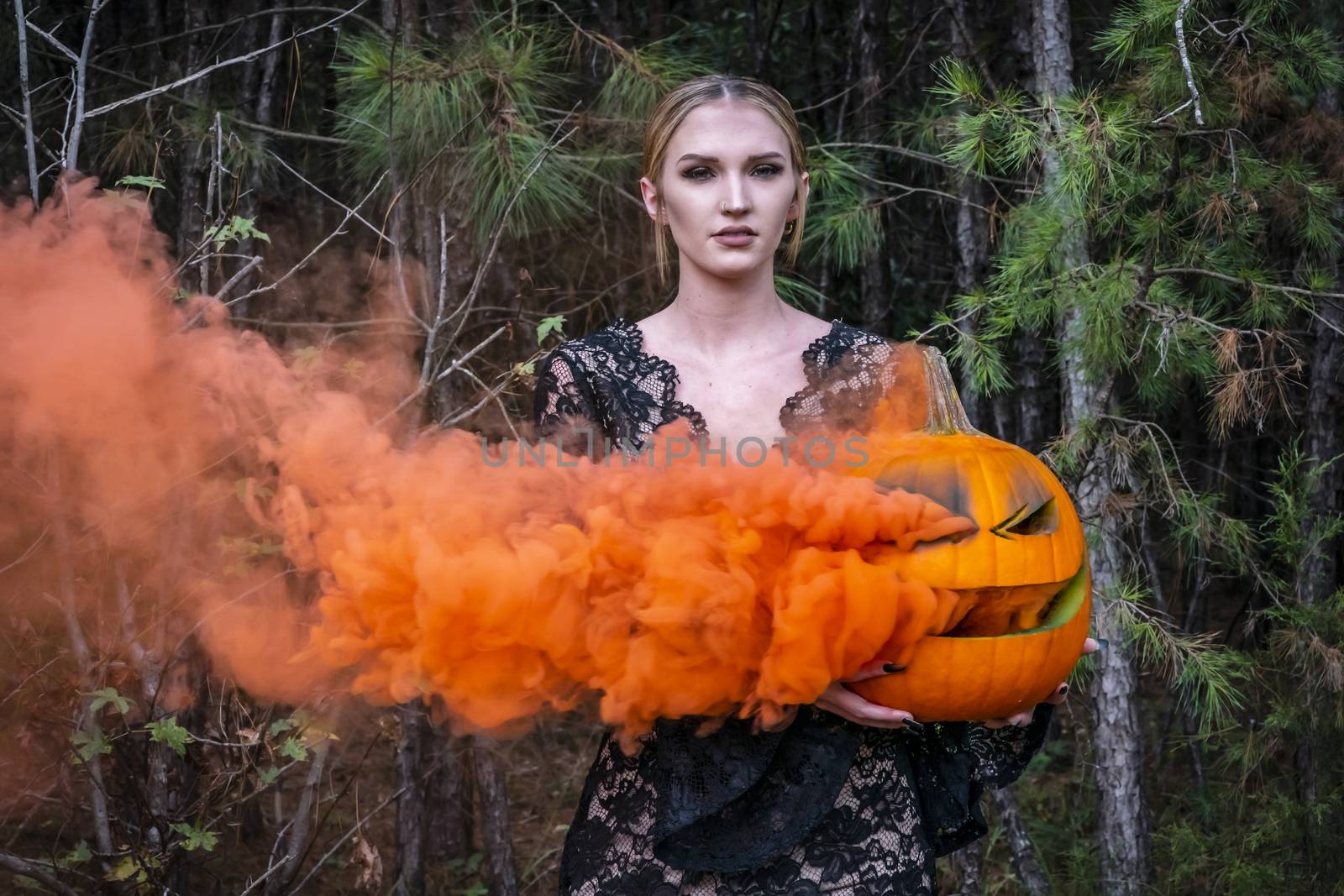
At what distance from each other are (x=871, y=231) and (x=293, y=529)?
2496 mm

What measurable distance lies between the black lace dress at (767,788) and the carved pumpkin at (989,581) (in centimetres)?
15

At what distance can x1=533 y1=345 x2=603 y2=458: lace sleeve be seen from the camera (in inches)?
88.6

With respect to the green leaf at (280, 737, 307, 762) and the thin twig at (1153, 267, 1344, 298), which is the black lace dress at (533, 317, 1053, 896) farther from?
the thin twig at (1153, 267, 1344, 298)

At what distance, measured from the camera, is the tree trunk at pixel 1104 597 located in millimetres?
3576

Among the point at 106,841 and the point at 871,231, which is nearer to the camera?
the point at 106,841

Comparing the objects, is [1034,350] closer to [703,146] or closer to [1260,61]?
[1260,61]

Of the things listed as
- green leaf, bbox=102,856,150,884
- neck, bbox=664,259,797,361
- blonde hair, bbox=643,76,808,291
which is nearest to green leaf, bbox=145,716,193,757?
green leaf, bbox=102,856,150,884

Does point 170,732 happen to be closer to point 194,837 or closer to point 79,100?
point 194,837

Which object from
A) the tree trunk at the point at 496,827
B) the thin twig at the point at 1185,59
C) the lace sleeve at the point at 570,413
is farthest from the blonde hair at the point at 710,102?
the tree trunk at the point at 496,827

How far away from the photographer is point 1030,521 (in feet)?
6.60

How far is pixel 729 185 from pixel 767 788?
1006 mm

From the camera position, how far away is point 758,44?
15.4ft

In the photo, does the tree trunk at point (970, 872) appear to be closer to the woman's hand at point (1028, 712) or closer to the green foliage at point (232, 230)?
the woman's hand at point (1028, 712)

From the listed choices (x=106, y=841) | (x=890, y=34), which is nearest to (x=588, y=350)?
(x=106, y=841)
